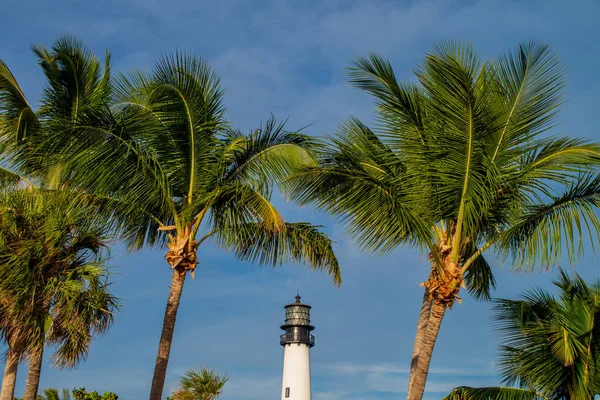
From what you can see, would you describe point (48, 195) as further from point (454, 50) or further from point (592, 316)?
point (592, 316)

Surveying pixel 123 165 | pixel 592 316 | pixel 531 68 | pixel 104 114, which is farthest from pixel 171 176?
pixel 592 316

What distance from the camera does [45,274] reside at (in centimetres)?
1235

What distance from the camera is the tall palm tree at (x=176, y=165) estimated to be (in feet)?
44.8

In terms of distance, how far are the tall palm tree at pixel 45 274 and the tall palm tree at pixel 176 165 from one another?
1.22 meters

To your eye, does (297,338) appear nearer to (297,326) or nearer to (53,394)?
(297,326)

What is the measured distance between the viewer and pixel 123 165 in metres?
14.0

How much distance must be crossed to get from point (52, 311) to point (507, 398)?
335 inches

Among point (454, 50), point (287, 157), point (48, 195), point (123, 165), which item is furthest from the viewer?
point (287, 157)

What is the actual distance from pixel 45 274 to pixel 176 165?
11.3 ft

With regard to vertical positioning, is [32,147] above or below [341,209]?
above

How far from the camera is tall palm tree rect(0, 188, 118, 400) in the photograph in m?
12.0

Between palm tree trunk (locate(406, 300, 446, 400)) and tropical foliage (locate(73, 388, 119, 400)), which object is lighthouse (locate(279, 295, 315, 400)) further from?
palm tree trunk (locate(406, 300, 446, 400))

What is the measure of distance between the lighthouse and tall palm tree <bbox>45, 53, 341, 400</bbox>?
24.0 m

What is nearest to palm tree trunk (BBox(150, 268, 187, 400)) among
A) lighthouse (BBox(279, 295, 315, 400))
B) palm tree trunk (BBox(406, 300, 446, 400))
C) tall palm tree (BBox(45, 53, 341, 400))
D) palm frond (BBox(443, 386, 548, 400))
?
tall palm tree (BBox(45, 53, 341, 400))
